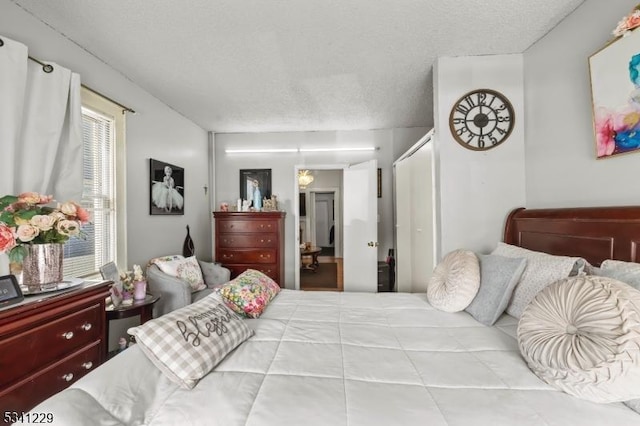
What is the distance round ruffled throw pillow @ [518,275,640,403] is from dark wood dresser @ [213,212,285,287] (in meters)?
2.95

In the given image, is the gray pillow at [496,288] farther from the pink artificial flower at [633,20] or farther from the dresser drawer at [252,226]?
the dresser drawer at [252,226]

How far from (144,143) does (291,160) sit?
2033 millimetres

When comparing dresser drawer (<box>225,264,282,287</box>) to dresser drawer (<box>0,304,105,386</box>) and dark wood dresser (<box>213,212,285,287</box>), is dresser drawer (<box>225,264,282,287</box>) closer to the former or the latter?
dark wood dresser (<box>213,212,285,287</box>)

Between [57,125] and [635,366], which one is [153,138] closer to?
[57,125]

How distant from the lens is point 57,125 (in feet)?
5.61

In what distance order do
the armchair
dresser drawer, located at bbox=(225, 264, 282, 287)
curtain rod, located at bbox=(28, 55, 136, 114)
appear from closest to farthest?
curtain rod, located at bbox=(28, 55, 136, 114) < the armchair < dresser drawer, located at bbox=(225, 264, 282, 287)

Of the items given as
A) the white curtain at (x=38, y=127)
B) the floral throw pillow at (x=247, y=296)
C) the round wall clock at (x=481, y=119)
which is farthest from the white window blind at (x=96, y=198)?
the round wall clock at (x=481, y=119)

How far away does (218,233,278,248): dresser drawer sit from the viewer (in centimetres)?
366

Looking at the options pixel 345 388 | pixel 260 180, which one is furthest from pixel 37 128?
pixel 260 180

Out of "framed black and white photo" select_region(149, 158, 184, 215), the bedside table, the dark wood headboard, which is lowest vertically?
the bedside table

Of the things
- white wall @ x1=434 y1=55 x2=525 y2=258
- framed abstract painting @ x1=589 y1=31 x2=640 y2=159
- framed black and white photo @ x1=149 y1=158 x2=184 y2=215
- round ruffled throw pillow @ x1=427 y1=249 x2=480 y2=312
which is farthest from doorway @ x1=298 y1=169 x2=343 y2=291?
framed abstract painting @ x1=589 y1=31 x2=640 y2=159

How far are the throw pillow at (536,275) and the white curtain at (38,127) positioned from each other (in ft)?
9.48

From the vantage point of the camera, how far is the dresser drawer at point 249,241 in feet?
12.0

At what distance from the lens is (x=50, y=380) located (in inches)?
49.8
